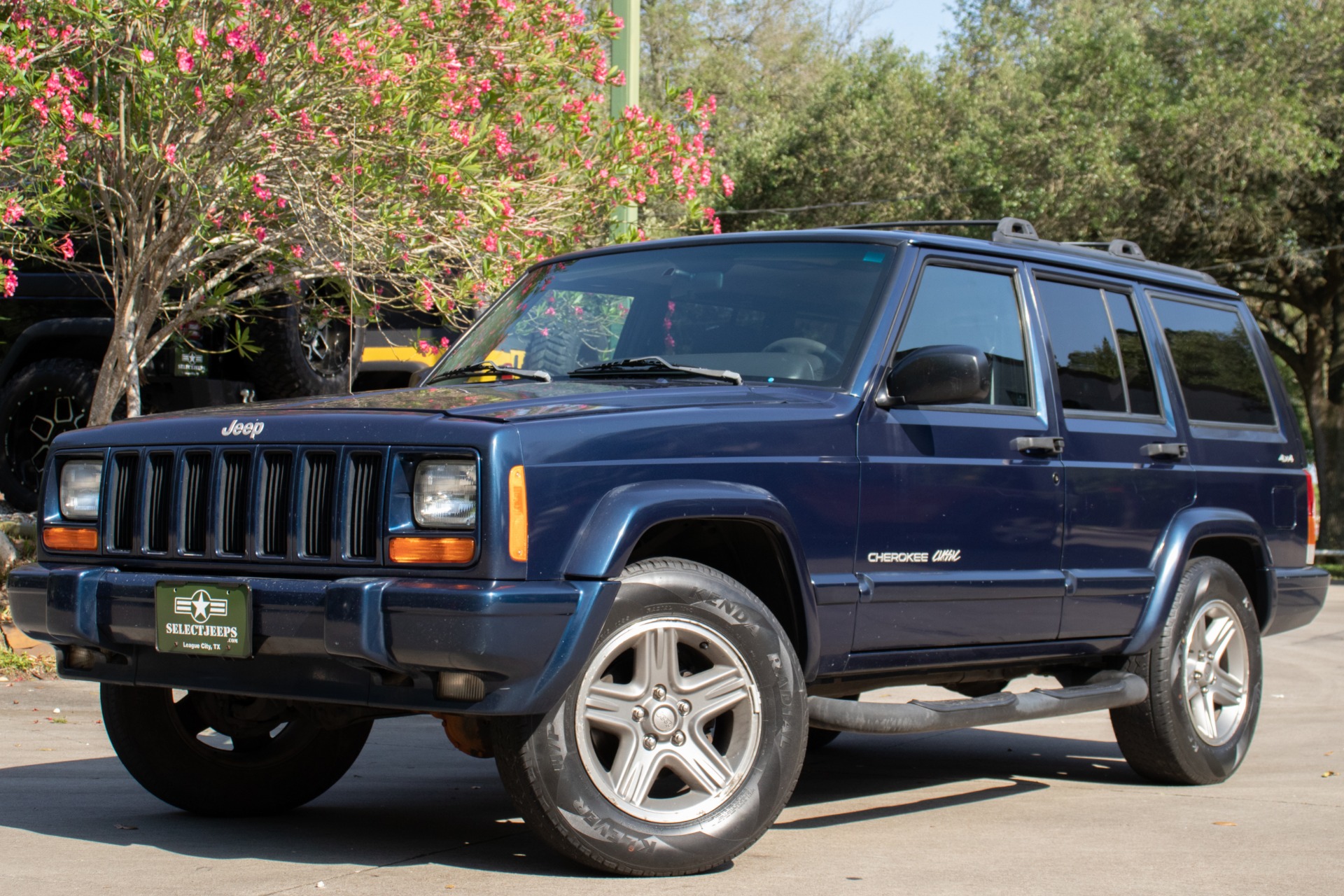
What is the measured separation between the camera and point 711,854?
4.21 metres

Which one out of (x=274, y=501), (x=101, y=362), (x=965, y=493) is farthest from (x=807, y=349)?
(x=101, y=362)

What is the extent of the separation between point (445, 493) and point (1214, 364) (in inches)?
158

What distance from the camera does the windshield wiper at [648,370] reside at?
4.84m

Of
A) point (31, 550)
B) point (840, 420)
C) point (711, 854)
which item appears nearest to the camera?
point (711, 854)

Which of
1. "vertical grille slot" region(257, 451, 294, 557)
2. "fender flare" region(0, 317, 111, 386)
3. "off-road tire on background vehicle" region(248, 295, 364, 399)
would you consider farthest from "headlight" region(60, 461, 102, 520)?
"fender flare" region(0, 317, 111, 386)

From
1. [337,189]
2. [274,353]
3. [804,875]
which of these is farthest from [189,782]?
[274,353]

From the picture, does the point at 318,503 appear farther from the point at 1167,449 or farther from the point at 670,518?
the point at 1167,449

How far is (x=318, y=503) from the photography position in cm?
415

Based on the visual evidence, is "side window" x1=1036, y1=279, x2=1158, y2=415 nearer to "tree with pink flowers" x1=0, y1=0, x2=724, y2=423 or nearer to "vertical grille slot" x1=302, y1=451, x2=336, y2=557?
"vertical grille slot" x1=302, y1=451, x2=336, y2=557

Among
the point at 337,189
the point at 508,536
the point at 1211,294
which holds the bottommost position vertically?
the point at 508,536

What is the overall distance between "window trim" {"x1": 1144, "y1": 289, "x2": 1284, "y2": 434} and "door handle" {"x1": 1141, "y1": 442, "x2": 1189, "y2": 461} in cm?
23

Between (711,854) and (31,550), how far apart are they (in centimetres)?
663

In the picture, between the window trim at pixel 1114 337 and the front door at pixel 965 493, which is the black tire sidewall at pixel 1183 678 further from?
the front door at pixel 965 493

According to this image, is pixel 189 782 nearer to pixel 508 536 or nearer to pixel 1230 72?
pixel 508 536
